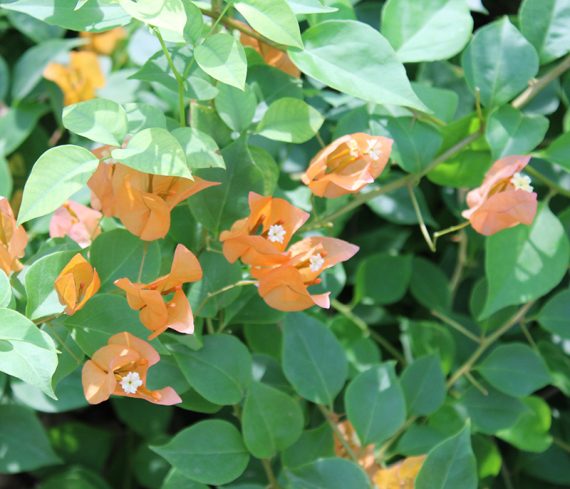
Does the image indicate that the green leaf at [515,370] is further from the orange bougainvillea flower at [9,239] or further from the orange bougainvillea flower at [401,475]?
the orange bougainvillea flower at [9,239]

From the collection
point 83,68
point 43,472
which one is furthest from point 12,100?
point 43,472

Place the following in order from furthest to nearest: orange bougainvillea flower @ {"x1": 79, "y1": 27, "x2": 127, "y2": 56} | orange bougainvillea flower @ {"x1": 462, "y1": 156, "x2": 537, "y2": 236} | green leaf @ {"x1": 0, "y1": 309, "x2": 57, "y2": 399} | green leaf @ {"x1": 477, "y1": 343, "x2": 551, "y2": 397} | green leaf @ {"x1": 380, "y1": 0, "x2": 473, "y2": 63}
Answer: orange bougainvillea flower @ {"x1": 79, "y1": 27, "x2": 127, "y2": 56}, green leaf @ {"x1": 477, "y1": 343, "x2": 551, "y2": 397}, green leaf @ {"x1": 380, "y1": 0, "x2": 473, "y2": 63}, orange bougainvillea flower @ {"x1": 462, "y1": 156, "x2": 537, "y2": 236}, green leaf @ {"x1": 0, "y1": 309, "x2": 57, "y2": 399}

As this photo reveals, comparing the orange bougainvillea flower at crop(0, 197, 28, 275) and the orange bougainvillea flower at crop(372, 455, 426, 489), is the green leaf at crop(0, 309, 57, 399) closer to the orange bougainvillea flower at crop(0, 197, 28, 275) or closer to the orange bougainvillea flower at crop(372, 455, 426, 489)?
the orange bougainvillea flower at crop(0, 197, 28, 275)

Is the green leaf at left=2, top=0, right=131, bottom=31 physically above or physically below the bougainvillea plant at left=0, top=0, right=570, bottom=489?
above

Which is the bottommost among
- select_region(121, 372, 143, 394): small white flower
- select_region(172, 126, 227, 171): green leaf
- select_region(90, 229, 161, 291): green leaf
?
select_region(121, 372, 143, 394): small white flower

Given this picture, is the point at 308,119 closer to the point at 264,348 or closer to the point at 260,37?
the point at 260,37

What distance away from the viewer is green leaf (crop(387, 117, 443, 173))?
78 centimetres

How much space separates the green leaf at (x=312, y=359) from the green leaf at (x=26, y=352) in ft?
0.90

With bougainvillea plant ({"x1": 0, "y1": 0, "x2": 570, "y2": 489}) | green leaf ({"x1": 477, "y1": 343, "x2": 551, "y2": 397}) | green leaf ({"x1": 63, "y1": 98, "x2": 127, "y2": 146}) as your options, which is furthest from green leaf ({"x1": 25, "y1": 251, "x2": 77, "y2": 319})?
green leaf ({"x1": 477, "y1": 343, "x2": 551, "y2": 397})

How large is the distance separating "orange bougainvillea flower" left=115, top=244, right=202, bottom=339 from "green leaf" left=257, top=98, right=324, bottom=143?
15 centimetres

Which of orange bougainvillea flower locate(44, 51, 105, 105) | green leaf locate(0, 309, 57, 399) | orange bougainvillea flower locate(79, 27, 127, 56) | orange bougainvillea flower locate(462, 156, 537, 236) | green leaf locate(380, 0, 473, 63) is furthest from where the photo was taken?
orange bougainvillea flower locate(79, 27, 127, 56)

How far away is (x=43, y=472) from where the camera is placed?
1061mm

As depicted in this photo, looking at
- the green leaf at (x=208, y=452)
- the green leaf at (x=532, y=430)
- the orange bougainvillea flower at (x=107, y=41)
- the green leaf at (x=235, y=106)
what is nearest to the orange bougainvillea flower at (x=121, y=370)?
the green leaf at (x=208, y=452)

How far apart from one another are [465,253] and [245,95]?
44 centimetres
